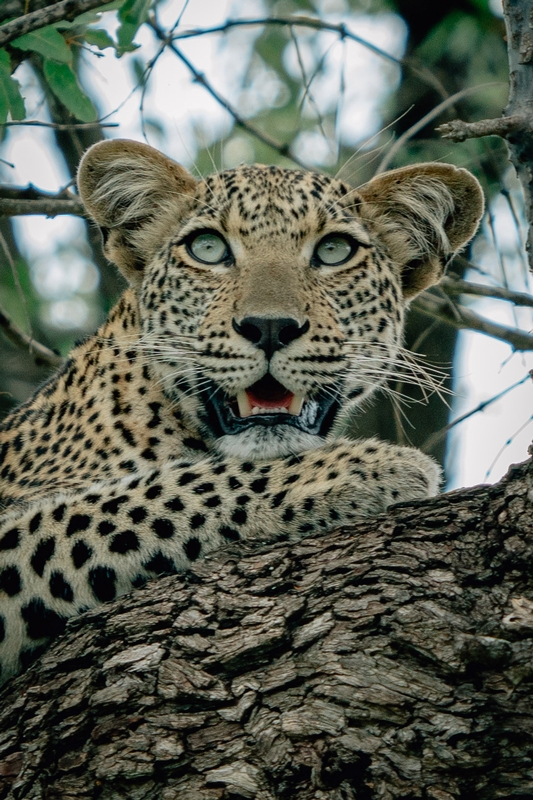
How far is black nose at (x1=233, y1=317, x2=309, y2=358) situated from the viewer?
5.20 meters

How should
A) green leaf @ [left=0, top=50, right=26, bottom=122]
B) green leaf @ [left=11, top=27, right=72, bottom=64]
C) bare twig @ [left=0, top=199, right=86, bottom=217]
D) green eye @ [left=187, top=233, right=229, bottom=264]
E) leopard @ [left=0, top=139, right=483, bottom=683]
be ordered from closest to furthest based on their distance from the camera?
leopard @ [left=0, top=139, right=483, bottom=683] → green leaf @ [left=0, top=50, right=26, bottom=122] → green leaf @ [left=11, top=27, right=72, bottom=64] → bare twig @ [left=0, top=199, right=86, bottom=217] → green eye @ [left=187, top=233, right=229, bottom=264]

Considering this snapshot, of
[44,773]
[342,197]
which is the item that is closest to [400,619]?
[44,773]

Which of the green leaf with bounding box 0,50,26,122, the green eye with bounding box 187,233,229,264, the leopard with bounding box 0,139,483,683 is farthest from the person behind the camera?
the green eye with bounding box 187,233,229,264

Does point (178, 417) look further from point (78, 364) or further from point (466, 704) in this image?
point (466, 704)

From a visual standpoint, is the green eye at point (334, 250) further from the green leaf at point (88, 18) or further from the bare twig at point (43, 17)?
the bare twig at point (43, 17)

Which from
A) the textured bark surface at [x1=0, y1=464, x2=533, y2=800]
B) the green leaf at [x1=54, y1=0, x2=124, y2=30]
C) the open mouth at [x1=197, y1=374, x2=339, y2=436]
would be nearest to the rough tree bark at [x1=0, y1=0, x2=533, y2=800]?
the textured bark surface at [x1=0, y1=464, x2=533, y2=800]

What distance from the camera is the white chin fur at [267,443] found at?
527cm

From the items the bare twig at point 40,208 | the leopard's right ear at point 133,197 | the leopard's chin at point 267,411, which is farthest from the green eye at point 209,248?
the leopard's chin at point 267,411

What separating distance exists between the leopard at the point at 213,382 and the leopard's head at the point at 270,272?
0.01 metres

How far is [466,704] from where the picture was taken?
342cm

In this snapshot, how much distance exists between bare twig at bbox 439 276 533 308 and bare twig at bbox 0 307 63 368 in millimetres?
2717

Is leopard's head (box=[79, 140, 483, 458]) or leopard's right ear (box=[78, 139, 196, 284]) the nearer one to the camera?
leopard's head (box=[79, 140, 483, 458])

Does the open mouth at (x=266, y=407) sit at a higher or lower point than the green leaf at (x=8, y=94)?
lower

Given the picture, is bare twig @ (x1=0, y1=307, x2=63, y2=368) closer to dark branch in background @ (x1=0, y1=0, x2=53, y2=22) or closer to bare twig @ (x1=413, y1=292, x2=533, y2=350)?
dark branch in background @ (x1=0, y1=0, x2=53, y2=22)
